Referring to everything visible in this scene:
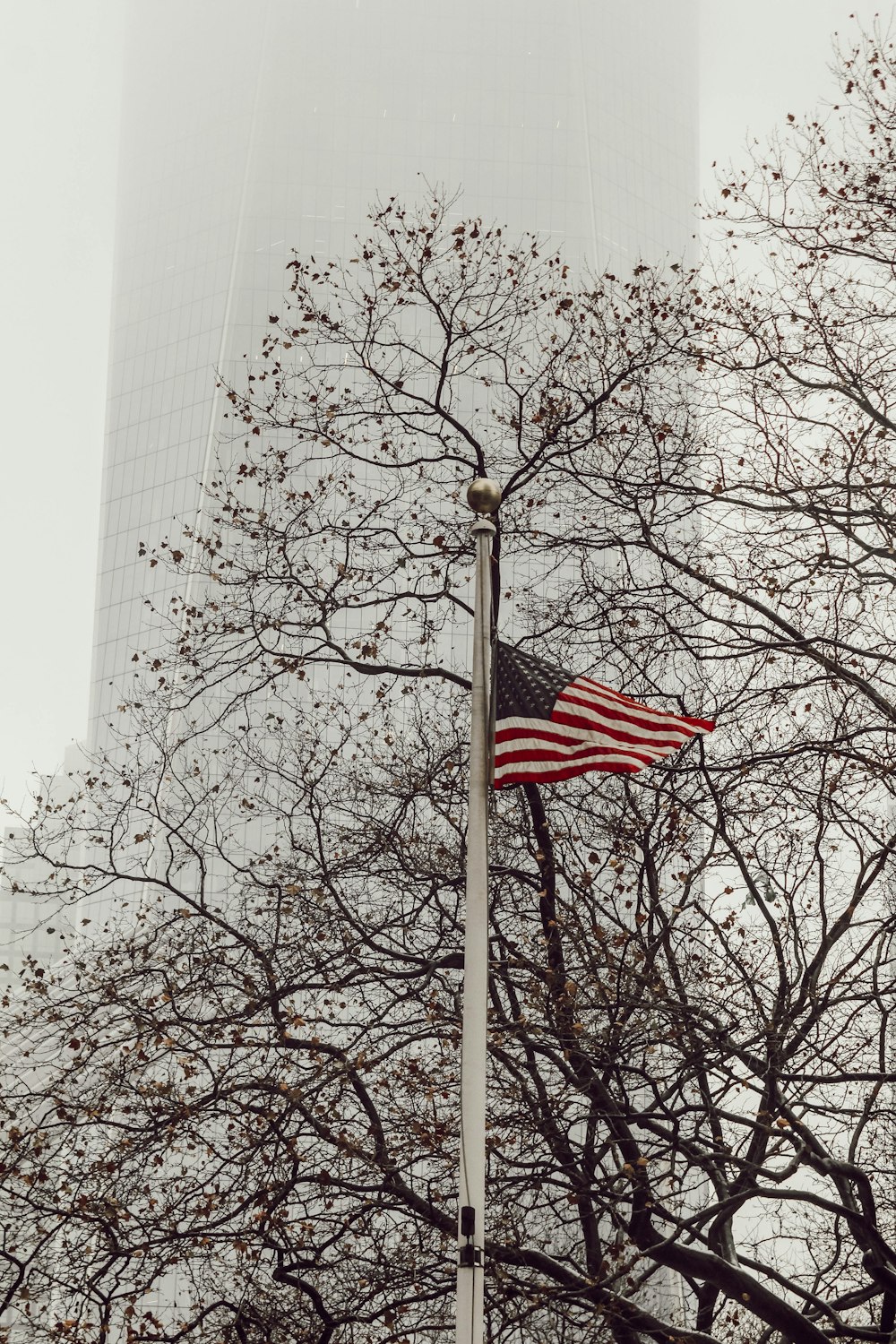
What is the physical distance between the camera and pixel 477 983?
933cm

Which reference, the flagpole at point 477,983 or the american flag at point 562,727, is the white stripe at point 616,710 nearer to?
the american flag at point 562,727

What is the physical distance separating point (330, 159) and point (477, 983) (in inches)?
3936

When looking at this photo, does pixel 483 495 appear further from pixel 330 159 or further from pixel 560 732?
pixel 330 159

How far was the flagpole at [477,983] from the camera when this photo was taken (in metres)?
8.80

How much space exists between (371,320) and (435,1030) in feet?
26.0

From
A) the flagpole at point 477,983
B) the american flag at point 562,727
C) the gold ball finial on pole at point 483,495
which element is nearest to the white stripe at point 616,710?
the american flag at point 562,727

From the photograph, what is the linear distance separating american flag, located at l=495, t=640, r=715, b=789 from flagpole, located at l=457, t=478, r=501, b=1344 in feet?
0.50

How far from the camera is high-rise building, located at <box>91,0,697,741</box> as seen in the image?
320 ft

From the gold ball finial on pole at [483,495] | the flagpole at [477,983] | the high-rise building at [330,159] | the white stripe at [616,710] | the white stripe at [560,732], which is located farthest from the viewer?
the high-rise building at [330,159]

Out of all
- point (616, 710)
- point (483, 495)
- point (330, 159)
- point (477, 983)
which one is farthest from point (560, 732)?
point (330, 159)

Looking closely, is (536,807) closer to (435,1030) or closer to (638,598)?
(435,1030)

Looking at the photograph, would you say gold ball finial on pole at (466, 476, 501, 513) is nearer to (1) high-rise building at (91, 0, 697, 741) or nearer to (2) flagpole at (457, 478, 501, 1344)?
(2) flagpole at (457, 478, 501, 1344)

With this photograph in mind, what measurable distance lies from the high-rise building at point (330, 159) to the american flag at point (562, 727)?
85.6 m

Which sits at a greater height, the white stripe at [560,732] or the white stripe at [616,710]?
the white stripe at [616,710]
